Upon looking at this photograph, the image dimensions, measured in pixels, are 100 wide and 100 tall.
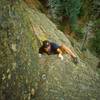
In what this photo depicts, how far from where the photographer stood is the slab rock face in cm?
802

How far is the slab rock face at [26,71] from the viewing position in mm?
8023

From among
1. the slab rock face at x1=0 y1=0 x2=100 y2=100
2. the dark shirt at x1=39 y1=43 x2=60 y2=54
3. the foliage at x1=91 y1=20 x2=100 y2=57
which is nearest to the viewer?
the slab rock face at x1=0 y1=0 x2=100 y2=100

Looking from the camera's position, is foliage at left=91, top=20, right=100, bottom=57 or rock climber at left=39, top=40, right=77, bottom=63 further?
foliage at left=91, top=20, right=100, bottom=57

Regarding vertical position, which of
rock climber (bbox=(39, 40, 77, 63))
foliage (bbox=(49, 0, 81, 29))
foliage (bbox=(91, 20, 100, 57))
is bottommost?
foliage (bbox=(91, 20, 100, 57))

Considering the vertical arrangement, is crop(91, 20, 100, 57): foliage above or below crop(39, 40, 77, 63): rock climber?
below

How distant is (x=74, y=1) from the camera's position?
66.8 feet

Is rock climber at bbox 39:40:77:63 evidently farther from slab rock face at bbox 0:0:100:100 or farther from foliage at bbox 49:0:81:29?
foliage at bbox 49:0:81:29

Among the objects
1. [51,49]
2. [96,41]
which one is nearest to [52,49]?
[51,49]

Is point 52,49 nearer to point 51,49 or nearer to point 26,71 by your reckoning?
point 51,49

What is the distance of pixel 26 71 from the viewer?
8859 mm

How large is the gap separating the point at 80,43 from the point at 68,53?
8075 mm

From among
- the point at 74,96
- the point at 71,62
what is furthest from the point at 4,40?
the point at 71,62

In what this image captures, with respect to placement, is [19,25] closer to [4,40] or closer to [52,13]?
[4,40]

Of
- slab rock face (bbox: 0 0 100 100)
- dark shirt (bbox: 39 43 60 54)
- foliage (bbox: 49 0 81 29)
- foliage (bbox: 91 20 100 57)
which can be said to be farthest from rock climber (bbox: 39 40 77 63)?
foliage (bbox: 49 0 81 29)
